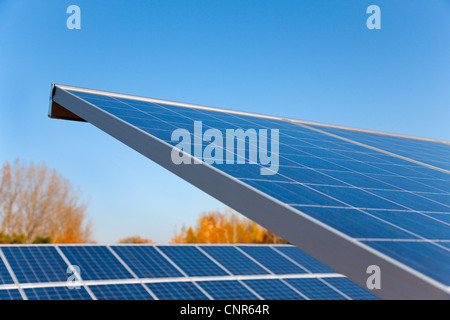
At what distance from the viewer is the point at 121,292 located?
52.4 feet

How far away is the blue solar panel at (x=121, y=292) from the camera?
15591 millimetres

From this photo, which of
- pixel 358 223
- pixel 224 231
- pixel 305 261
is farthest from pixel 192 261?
pixel 224 231

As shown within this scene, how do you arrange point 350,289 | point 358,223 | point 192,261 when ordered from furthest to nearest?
point 192,261
point 350,289
point 358,223

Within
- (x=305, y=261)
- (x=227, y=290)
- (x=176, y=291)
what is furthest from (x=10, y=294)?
(x=305, y=261)

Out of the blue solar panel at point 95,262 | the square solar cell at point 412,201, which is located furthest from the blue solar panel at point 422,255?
the blue solar panel at point 95,262

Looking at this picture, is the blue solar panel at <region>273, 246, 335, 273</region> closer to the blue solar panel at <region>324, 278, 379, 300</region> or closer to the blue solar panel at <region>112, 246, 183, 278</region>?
the blue solar panel at <region>324, 278, 379, 300</region>

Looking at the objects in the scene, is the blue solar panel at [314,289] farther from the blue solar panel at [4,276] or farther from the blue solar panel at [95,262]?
the blue solar panel at [4,276]

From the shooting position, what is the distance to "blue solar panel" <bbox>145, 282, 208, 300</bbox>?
645 inches

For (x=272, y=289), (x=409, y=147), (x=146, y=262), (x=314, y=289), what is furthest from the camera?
(x=146, y=262)

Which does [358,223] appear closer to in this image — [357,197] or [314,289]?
[357,197]

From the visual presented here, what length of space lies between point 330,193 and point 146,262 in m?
13.0

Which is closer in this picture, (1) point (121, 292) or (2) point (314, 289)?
(1) point (121, 292)

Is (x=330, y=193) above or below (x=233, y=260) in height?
above

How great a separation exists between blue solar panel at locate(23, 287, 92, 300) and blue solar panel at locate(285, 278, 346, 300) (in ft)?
24.0
